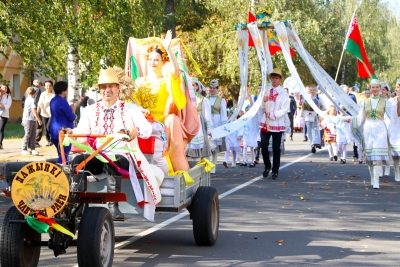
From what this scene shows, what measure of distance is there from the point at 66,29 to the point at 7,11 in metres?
2.53

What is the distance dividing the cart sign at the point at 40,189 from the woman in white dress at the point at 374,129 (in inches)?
377

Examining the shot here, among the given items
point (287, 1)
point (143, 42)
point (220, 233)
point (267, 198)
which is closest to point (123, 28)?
point (267, 198)

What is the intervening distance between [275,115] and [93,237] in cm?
1008

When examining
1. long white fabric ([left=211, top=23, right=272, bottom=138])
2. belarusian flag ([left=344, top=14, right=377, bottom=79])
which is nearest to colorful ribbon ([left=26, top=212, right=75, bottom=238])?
long white fabric ([left=211, top=23, right=272, bottom=138])

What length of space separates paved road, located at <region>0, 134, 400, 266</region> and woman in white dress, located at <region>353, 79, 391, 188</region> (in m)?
0.54

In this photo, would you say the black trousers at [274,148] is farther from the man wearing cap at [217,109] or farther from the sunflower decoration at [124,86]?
the sunflower decoration at [124,86]

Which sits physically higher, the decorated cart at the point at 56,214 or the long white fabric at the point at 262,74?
the long white fabric at the point at 262,74

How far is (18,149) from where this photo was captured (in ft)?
80.4

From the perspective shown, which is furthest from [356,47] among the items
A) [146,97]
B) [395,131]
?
[146,97]

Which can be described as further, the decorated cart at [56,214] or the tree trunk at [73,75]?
the tree trunk at [73,75]

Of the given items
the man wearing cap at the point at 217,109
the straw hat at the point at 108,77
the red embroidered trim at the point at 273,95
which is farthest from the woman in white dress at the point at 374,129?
the straw hat at the point at 108,77

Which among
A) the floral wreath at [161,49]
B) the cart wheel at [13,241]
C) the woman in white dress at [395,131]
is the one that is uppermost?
the floral wreath at [161,49]

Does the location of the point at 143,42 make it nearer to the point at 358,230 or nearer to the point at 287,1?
the point at 358,230

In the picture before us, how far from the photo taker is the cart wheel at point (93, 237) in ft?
22.1
